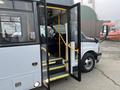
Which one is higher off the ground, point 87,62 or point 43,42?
point 43,42

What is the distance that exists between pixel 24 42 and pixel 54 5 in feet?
4.71

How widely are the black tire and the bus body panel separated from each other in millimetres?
2414

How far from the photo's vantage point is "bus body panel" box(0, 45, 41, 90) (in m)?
3.30

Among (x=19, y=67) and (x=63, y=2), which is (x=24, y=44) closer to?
(x=19, y=67)

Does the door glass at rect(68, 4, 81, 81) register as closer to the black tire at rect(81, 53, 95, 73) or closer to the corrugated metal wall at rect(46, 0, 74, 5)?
the corrugated metal wall at rect(46, 0, 74, 5)

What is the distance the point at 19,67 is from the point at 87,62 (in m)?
3.17

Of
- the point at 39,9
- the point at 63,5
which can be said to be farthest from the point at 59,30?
the point at 39,9

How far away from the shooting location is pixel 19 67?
3.50 metres

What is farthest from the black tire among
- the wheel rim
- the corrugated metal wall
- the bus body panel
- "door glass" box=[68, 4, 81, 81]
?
the bus body panel

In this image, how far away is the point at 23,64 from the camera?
11.6 feet

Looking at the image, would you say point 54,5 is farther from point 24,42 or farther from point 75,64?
point 75,64

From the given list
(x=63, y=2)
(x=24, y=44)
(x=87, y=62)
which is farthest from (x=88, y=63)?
(x=24, y=44)

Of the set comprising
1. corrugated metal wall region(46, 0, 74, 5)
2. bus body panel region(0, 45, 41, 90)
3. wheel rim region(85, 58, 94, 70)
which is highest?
corrugated metal wall region(46, 0, 74, 5)

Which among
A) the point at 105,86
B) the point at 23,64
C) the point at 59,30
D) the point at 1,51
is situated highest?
the point at 59,30
